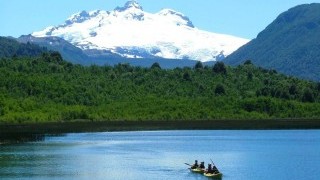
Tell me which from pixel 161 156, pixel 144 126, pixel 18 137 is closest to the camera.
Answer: pixel 161 156

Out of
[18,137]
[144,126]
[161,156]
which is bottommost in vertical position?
[161,156]

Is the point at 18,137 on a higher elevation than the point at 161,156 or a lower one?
higher

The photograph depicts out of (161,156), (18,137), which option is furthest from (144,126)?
(161,156)

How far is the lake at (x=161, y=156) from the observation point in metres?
85.3

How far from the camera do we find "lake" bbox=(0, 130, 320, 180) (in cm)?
8531

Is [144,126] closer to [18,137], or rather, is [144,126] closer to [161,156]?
[18,137]

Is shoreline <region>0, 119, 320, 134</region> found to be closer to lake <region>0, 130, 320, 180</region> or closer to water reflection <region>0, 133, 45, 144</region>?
water reflection <region>0, 133, 45, 144</region>

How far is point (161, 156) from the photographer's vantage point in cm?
10606

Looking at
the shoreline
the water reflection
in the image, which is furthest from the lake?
the shoreline

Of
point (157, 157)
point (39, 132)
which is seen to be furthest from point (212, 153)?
point (39, 132)

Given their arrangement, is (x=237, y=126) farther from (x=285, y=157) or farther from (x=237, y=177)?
(x=237, y=177)

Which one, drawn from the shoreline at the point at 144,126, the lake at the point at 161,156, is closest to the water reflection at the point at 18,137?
the lake at the point at 161,156

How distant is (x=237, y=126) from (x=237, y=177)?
107 m

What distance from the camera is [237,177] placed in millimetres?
81938
